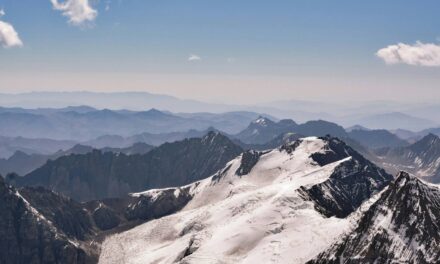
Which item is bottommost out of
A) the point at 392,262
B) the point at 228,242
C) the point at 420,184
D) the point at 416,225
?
the point at 228,242

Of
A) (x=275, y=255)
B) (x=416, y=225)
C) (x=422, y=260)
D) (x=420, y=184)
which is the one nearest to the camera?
(x=422, y=260)

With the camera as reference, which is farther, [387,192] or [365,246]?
[387,192]

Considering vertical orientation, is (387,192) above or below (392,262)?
above

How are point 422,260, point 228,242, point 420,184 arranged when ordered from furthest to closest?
1. point 228,242
2. point 420,184
3. point 422,260

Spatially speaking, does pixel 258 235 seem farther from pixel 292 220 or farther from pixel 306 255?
pixel 306 255

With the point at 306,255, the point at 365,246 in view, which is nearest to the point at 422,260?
the point at 365,246

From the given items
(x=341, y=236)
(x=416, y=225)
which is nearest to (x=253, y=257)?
(x=341, y=236)
